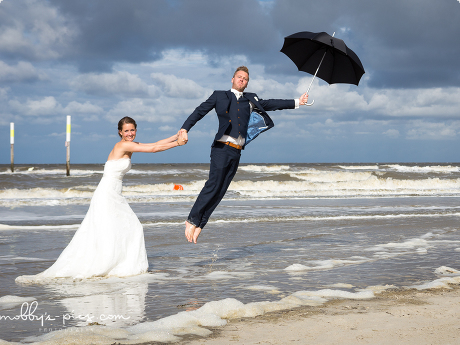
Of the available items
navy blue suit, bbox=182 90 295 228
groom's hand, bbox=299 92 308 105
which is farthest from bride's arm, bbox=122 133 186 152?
groom's hand, bbox=299 92 308 105

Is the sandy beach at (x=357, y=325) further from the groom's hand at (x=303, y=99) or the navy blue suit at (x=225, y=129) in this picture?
the groom's hand at (x=303, y=99)

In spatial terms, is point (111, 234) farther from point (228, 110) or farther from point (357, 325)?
point (357, 325)

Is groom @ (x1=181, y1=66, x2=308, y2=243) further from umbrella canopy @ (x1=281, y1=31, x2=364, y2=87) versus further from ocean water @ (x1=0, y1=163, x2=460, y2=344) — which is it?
umbrella canopy @ (x1=281, y1=31, x2=364, y2=87)

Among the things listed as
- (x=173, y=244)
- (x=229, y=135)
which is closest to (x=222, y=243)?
(x=173, y=244)

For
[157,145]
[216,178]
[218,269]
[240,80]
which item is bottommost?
[218,269]

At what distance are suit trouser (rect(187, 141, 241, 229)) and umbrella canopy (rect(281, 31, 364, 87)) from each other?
2.17m

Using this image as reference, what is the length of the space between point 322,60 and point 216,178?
8.88ft

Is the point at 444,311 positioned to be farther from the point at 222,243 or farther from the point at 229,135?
the point at 222,243

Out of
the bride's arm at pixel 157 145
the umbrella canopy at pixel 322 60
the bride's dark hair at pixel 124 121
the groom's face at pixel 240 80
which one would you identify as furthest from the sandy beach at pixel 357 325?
the umbrella canopy at pixel 322 60

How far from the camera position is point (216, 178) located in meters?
6.41

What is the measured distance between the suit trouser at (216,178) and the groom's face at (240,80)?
841mm

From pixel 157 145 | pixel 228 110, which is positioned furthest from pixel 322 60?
pixel 157 145

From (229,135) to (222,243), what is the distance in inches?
116

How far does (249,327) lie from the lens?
3.68 metres
